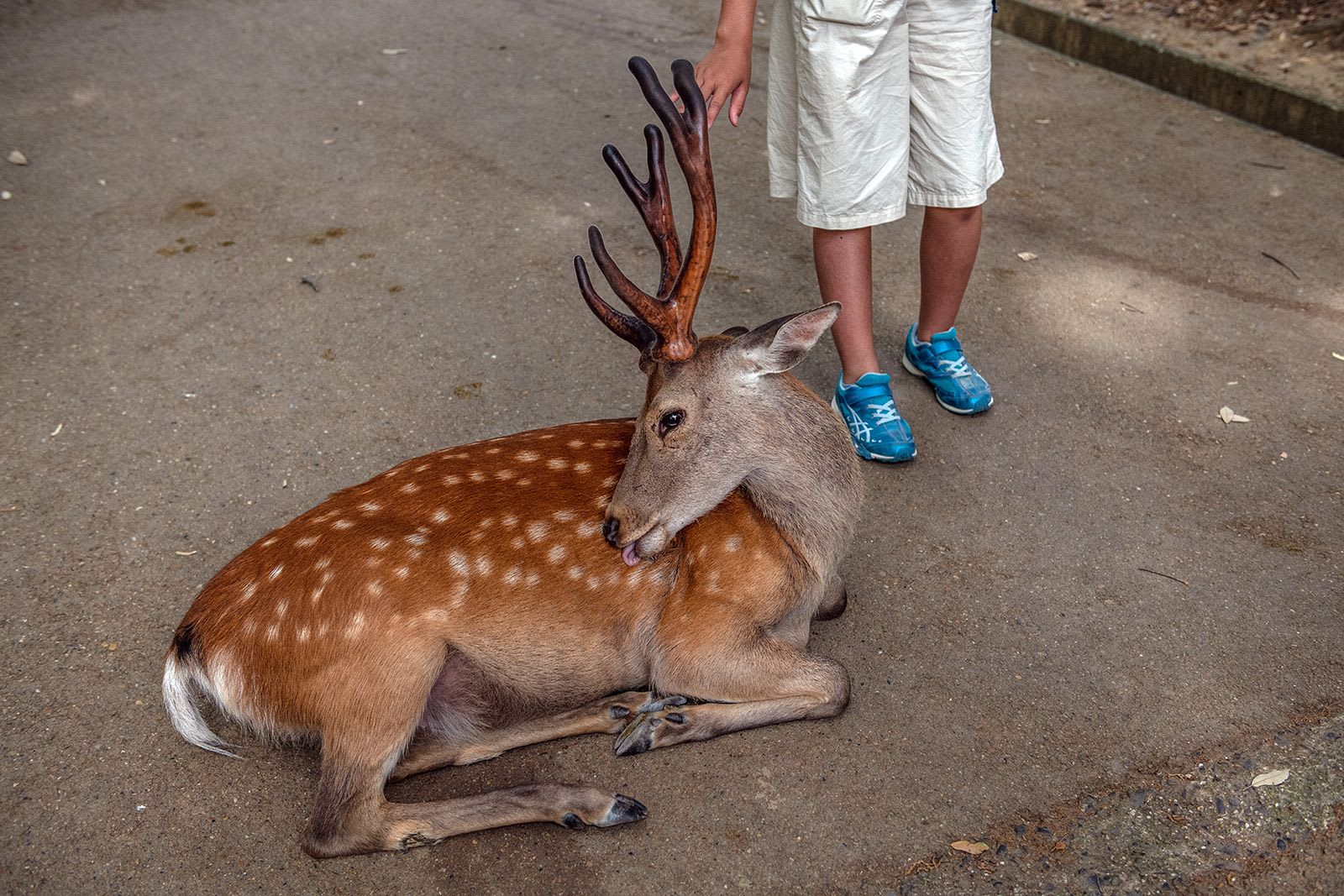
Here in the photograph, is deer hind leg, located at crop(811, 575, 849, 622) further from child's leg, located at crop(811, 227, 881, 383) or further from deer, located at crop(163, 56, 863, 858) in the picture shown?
child's leg, located at crop(811, 227, 881, 383)

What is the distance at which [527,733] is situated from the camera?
2.72 meters

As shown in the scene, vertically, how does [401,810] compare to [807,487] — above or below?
below

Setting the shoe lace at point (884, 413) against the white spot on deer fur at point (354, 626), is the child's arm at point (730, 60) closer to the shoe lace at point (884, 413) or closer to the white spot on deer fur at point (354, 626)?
the shoe lace at point (884, 413)

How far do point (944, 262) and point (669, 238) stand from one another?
1307 mm

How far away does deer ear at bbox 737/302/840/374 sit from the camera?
2.58 m

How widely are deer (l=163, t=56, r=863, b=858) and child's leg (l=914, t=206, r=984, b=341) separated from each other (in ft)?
3.26

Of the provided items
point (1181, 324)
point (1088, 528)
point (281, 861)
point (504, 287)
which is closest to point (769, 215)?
point (504, 287)

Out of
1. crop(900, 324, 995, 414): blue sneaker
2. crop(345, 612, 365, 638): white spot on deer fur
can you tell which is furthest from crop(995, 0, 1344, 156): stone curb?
crop(345, 612, 365, 638): white spot on deer fur

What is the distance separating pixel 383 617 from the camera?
2.52m

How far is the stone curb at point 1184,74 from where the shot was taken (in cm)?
530

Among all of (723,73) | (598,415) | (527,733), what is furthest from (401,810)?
(723,73)

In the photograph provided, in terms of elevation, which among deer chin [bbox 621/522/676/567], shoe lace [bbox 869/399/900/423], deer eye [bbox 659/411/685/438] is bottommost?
shoe lace [bbox 869/399/900/423]

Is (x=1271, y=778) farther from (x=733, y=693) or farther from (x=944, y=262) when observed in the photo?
(x=944, y=262)

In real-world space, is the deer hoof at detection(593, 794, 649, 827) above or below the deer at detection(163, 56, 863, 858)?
below
